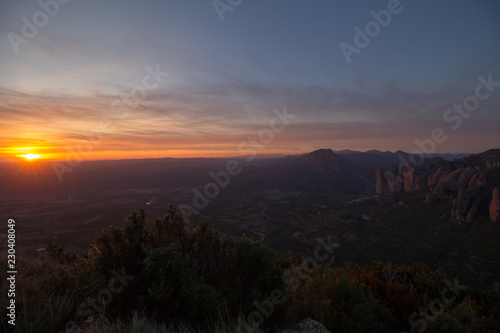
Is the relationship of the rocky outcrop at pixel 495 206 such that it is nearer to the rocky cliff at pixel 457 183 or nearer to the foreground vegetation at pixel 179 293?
the rocky cliff at pixel 457 183

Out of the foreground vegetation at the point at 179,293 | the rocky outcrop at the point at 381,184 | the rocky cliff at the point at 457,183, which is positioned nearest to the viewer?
the foreground vegetation at the point at 179,293

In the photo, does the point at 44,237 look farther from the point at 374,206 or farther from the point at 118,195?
the point at 374,206

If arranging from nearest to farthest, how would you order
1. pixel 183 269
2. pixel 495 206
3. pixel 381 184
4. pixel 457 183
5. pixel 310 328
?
pixel 310 328 → pixel 183 269 → pixel 495 206 → pixel 457 183 → pixel 381 184

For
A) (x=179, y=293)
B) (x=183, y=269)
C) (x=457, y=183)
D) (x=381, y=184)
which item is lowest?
(x=381, y=184)

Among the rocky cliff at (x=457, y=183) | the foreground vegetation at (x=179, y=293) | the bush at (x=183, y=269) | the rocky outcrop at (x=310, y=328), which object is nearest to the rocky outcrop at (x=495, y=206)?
the rocky cliff at (x=457, y=183)

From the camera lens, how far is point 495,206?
8488 cm

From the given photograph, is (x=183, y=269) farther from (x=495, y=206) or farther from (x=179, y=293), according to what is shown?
(x=495, y=206)

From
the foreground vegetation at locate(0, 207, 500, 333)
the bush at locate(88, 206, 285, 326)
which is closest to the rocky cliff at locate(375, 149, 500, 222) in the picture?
the foreground vegetation at locate(0, 207, 500, 333)

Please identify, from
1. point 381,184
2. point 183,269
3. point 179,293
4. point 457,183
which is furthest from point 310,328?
point 381,184

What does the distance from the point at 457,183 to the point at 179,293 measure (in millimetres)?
151085

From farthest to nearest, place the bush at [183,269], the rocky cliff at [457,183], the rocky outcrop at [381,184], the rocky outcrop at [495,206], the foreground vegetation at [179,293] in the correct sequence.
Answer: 1. the rocky outcrop at [381,184]
2. the rocky cliff at [457,183]
3. the rocky outcrop at [495,206]
4. the bush at [183,269]
5. the foreground vegetation at [179,293]

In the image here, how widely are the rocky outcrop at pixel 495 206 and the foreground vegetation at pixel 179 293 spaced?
113471 mm

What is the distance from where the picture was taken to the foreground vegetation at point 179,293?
4.54 metres

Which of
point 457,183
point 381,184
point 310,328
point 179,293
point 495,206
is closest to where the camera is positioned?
point 310,328
